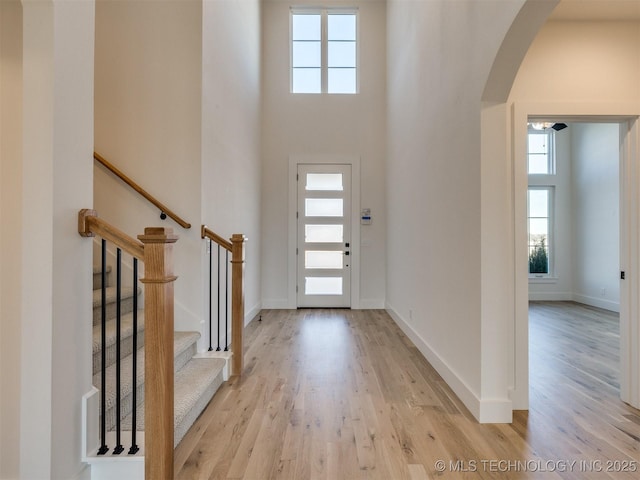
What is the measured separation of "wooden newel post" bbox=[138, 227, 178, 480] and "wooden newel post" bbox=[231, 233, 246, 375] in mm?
1356

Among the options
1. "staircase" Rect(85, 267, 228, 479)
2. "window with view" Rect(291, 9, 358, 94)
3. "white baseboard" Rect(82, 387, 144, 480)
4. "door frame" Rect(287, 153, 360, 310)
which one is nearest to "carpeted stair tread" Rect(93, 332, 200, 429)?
"staircase" Rect(85, 267, 228, 479)

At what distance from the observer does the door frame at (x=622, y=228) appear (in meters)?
2.23

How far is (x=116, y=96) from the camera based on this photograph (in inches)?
108

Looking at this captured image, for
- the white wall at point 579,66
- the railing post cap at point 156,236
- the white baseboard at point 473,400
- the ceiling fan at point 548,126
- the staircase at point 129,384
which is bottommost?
the white baseboard at point 473,400

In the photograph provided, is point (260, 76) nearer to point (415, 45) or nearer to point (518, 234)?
point (415, 45)

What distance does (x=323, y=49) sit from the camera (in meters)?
5.70

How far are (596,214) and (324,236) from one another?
15.6ft

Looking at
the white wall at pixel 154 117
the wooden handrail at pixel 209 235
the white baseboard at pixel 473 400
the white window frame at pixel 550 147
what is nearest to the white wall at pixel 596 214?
the white window frame at pixel 550 147

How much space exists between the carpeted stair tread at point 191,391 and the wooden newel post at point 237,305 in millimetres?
170

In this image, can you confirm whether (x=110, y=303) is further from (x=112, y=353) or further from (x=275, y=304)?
(x=275, y=304)

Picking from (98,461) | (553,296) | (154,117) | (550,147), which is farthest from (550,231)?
(98,461)

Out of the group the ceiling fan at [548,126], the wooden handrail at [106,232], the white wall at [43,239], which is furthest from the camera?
the ceiling fan at [548,126]

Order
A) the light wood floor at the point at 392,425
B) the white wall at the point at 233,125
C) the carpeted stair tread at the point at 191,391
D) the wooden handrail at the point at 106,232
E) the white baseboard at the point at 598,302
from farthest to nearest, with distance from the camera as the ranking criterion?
the white baseboard at the point at 598,302
the white wall at the point at 233,125
the carpeted stair tread at the point at 191,391
the light wood floor at the point at 392,425
the wooden handrail at the point at 106,232

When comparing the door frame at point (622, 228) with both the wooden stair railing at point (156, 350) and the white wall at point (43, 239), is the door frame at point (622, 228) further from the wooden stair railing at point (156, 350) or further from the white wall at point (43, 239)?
the white wall at point (43, 239)
